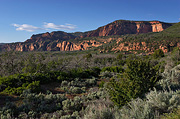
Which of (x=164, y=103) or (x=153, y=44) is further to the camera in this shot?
(x=153, y=44)

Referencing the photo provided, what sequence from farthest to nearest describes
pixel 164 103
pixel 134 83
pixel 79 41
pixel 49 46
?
pixel 49 46 → pixel 79 41 → pixel 134 83 → pixel 164 103

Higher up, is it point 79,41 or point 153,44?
point 79,41

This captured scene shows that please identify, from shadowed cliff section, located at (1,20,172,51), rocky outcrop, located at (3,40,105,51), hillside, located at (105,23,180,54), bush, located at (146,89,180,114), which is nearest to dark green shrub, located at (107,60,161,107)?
bush, located at (146,89,180,114)

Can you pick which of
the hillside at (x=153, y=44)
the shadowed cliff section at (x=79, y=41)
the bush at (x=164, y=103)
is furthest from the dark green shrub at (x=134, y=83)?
the shadowed cliff section at (x=79, y=41)

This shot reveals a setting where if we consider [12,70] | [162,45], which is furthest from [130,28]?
[12,70]

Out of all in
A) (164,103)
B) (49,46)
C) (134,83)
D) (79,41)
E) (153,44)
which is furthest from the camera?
(49,46)

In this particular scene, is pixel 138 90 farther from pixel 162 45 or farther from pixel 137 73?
pixel 162 45

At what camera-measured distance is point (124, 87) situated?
6066 millimetres

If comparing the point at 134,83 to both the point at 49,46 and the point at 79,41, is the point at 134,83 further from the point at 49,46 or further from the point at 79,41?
the point at 49,46

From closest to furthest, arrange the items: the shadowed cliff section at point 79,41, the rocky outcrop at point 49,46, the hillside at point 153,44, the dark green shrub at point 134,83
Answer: the dark green shrub at point 134,83 < the hillside at point 153,44 < the shadowed cliff section at point 79,41 < the rocky outcrop at point 49,46

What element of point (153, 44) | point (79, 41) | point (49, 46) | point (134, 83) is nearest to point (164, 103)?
point (134, 83)

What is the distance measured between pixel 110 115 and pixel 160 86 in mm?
3477

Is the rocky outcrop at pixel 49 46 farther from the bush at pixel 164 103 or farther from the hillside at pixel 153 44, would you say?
the bush at pixel 164 103

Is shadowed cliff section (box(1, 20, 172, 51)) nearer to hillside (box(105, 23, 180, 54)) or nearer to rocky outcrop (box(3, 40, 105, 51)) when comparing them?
rocky outcrop (box(3, 40, 105, 51))
